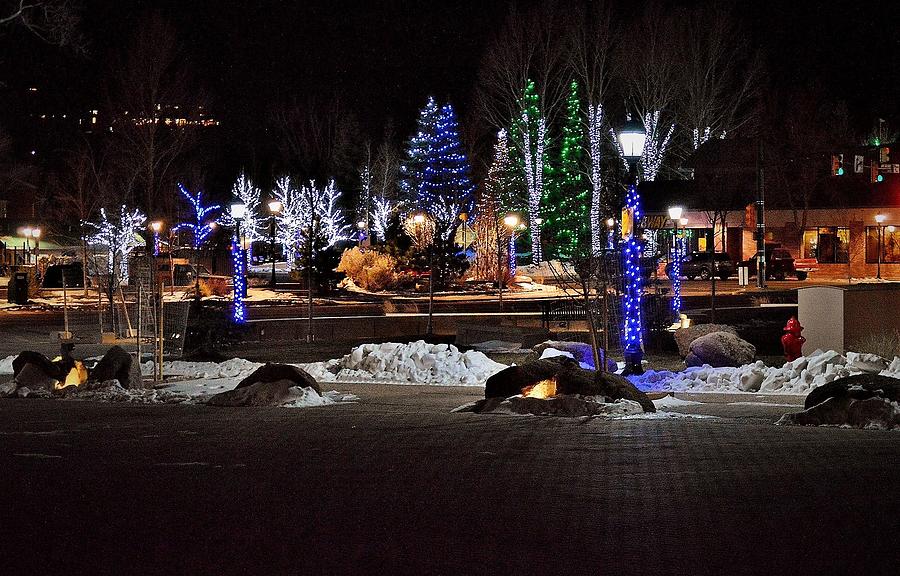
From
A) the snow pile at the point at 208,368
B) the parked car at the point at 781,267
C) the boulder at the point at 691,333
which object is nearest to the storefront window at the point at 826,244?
the parked car at the point at 781,267

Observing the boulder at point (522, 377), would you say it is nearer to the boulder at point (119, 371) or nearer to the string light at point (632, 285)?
the string light at point (632, 285)

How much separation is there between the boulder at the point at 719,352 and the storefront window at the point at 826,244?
55.6m

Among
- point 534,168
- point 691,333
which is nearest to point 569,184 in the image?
point 534,168

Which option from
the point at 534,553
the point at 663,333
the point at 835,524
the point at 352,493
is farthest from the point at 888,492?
the point at 663,333

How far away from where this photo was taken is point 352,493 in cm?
852

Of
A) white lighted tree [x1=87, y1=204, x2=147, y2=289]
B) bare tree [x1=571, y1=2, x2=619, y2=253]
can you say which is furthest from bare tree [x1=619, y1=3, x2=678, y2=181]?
white lighted tree [x1=87, y1=204, x2=147, y2=289]

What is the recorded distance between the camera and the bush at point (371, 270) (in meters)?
47.1

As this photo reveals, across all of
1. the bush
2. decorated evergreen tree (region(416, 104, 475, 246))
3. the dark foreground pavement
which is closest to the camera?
the dark foreground pavement

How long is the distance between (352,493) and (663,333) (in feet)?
57.7

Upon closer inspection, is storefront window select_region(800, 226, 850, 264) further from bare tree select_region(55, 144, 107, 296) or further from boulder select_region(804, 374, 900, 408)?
boulder select_region(804, 374, 900, 408)

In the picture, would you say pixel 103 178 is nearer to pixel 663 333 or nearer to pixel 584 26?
pixel 584 26

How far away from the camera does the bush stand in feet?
155

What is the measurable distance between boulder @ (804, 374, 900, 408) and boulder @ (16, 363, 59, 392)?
36.6ft

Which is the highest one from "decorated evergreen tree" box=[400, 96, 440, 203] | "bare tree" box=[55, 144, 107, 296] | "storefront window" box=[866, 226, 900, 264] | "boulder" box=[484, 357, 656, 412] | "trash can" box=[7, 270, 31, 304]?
"decorated evergreen tree" box=[400, 96, 440, 203]
